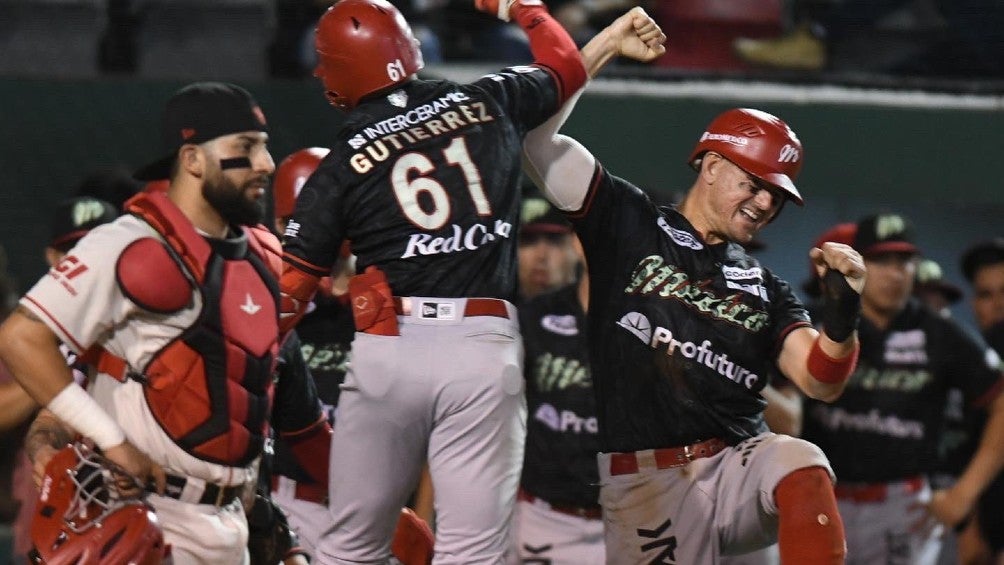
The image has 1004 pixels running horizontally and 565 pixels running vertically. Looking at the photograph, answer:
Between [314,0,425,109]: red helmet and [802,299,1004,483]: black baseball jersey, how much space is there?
3532mm

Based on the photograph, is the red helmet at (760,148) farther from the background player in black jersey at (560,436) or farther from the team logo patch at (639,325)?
the background player in black jersey at (560,436)

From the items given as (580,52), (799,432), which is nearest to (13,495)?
(799,432)

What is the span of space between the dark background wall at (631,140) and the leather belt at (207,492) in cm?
423

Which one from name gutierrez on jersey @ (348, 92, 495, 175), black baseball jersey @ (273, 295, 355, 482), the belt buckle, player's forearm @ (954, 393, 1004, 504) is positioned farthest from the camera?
player's forearm @ (954, 393, 1004, 504)

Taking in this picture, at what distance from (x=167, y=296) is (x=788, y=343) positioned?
1860 mm

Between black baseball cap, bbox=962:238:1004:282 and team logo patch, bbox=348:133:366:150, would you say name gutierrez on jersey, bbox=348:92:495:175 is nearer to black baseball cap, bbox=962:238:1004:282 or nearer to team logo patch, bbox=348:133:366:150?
team logo patch, bbox=348:133:366:150

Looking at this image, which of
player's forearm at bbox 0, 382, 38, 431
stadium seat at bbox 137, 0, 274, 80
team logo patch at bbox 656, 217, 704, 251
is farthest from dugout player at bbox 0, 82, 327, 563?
stadium seat at bbox 137, 0, 274, 80

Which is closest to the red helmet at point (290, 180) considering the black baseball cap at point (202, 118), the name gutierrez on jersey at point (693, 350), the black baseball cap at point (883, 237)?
the black baseball cap at point (202, 118)

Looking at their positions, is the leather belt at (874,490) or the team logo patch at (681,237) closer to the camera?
the team logo patch at (681,237)

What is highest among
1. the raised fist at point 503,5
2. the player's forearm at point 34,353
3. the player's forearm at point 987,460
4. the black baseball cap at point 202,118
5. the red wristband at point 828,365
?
the raised fist at point 503,5

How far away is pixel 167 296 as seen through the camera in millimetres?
4402

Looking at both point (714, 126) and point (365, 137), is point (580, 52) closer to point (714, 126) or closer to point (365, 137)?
point (714, 126)

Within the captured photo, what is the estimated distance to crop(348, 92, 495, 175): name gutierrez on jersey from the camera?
4.70m

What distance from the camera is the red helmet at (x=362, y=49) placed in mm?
4820
